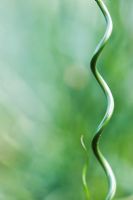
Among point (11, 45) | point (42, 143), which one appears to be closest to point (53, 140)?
point (42, 143)

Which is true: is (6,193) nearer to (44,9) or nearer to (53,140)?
(53,140)

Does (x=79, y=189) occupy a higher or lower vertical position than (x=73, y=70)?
lower

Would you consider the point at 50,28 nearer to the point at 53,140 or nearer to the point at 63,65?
the point at 63,65

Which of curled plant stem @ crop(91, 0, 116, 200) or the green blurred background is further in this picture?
the green blurred background

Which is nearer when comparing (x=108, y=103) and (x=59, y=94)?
(x=108, y=103)

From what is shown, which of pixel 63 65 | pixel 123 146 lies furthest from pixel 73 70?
pixel 123 146

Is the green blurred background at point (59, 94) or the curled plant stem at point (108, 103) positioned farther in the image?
the green blurred background at point (59, 94)
